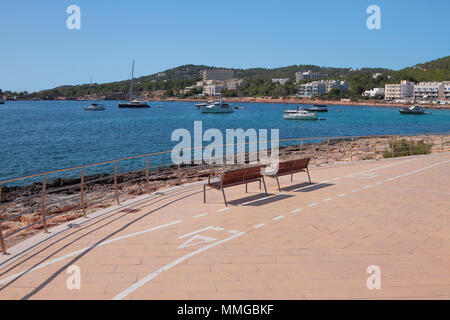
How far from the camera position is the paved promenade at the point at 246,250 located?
4484 millimetres

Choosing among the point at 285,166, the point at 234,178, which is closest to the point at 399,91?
the point at 285,166

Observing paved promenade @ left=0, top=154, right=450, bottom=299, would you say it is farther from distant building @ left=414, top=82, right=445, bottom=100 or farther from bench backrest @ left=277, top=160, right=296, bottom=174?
distant building @ left=414, top=82, right=445, bottom=100

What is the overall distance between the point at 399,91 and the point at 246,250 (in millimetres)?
192026

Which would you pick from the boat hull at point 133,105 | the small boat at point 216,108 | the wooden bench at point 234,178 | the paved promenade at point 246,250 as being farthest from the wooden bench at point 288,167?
the boat hull at point 133,105

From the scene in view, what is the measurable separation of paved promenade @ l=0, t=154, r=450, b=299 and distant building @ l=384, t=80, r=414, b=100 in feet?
612

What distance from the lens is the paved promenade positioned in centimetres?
448

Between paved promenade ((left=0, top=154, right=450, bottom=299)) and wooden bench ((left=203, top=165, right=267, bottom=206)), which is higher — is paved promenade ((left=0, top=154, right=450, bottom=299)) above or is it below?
below

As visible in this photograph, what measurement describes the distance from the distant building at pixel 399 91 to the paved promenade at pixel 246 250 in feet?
612

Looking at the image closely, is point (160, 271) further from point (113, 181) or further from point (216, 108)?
point (216, 108)

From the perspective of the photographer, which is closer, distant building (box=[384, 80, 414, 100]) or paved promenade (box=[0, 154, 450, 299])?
paved promenade (box=[0, 154, 450, 299])

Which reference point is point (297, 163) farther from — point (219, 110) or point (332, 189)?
point (219, 110)

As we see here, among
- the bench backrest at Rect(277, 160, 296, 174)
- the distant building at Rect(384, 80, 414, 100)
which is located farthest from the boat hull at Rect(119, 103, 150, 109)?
the bench backrest at Rect(277, 160, 296, 174)

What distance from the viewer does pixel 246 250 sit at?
575 centimetres
